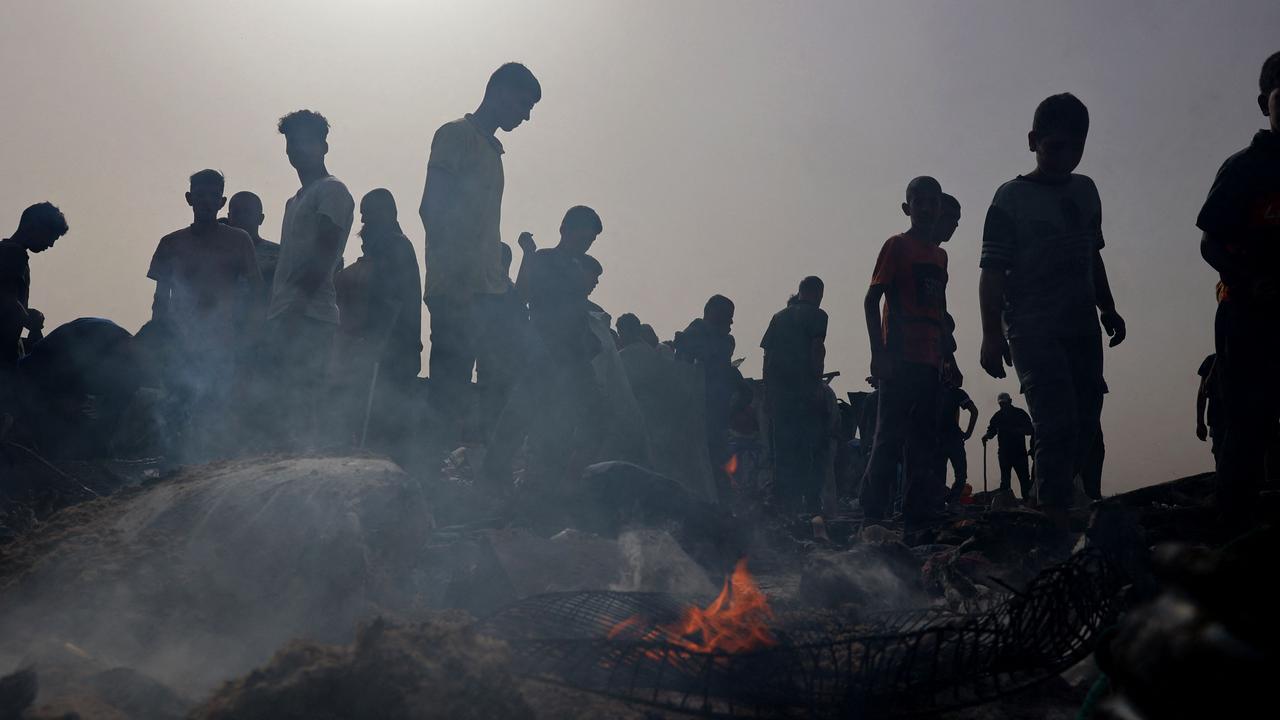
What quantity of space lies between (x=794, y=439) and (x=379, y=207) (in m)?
4.21

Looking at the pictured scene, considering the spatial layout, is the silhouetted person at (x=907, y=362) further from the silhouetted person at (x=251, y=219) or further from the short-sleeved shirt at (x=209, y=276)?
the silhouetted person at (x=251, y=219)

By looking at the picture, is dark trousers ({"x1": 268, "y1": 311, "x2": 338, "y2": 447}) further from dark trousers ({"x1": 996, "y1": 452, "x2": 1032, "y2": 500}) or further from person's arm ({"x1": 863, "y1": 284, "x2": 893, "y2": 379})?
dark trousers ({"x1": 996, "y1": 452, "x2": 1032, "y2": 500})

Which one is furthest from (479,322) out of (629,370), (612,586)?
(629,370)

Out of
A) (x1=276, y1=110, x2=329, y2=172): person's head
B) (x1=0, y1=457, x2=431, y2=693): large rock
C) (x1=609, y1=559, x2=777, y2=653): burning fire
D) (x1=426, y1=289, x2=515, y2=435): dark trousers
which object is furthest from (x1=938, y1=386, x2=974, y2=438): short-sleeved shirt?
(x1=0, y1=457, x2=431, y2=693): large rock

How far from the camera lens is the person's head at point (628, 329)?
913 centimetres

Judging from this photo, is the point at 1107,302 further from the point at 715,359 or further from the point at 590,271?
the point at 715,359

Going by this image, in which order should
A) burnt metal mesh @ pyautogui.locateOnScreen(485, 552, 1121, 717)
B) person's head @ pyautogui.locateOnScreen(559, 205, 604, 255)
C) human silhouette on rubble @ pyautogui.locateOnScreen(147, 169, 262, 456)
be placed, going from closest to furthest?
burnt metal mesh @ pyautogui.locateOnScreen(485, 552, 1121, 717), human silhouette on rubble @ pyautogui.locateOnScreen(147, 169, 262, 456), person's head @ pyautogui.locateOnScreen(559, 205, 604, 255)

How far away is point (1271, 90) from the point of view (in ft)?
12.6

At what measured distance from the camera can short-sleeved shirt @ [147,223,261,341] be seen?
5430mm

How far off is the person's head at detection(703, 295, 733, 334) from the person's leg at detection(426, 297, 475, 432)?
3.78 meters

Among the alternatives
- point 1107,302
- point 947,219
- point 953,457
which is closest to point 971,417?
point 953,457

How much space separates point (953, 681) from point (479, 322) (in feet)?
11.9

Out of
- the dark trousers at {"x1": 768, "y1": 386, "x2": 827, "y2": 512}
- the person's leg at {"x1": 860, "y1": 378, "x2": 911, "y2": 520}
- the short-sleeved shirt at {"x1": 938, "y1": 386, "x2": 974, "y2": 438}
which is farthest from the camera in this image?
the short-sleeved shirt at {"x1": 938, "y1": 386, "x2": 974, "y2": 438}

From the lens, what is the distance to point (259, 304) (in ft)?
17.8
